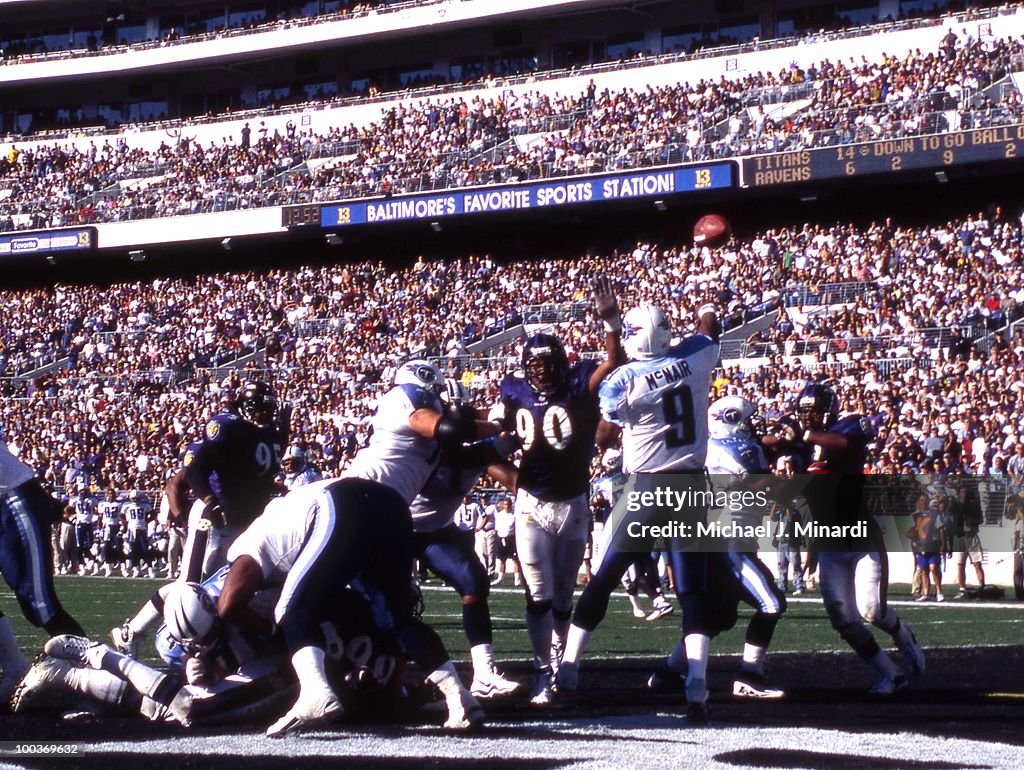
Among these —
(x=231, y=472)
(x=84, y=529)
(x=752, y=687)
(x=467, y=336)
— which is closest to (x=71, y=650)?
(x=231, y=472)

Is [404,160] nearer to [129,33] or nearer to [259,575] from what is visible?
[129,33]

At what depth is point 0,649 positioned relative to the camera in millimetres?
6895

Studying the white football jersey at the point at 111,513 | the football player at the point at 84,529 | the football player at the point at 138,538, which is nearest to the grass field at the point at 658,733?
the football player at the point at 138,538

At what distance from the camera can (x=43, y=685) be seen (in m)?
6.38

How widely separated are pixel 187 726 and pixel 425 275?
87.2ft

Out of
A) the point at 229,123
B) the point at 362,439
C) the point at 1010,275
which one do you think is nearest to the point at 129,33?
the point at 229,123

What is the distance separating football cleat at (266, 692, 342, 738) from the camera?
5625 millimetres

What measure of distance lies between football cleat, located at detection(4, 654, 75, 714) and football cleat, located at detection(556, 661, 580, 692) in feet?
7.96

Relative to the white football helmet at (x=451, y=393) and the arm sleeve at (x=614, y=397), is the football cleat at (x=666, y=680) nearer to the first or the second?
the arm sleeve at (x=614, y=397)

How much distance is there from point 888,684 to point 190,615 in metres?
3.69

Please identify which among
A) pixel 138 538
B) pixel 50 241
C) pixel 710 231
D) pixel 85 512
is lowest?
pixel 138 538

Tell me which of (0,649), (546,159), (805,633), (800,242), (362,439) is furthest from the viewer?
(546,159)

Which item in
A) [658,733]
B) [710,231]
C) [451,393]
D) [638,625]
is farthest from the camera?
[710,231]

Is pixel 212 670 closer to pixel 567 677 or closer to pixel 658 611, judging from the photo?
pixel 567 677
